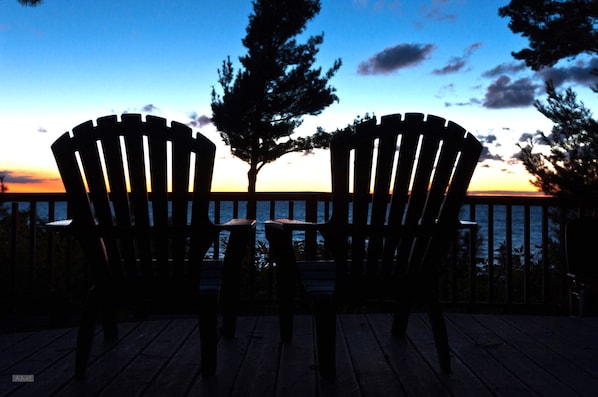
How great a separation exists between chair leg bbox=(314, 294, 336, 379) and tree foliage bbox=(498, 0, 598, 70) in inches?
318

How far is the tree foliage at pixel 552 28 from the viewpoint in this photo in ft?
27.3

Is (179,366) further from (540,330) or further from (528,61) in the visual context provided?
(528,61)

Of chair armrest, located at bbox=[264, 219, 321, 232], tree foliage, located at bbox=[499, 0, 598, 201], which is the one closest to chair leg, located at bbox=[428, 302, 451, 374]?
chair armrest, located at bbox=[264, 219, 321, 232]

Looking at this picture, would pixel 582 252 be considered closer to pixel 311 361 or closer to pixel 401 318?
pixel 401 318

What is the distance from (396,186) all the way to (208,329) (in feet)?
3.31

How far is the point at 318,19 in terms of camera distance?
62.0 feet

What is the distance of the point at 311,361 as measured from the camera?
230cm

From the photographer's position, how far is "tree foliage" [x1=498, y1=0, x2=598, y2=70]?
8328mm

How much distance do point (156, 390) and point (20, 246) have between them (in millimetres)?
3733

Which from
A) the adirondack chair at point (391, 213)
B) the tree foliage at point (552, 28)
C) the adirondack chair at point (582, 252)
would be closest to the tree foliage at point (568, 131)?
the tree foliage at point (552, 28)

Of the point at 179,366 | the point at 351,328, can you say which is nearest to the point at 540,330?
the point at 351,328

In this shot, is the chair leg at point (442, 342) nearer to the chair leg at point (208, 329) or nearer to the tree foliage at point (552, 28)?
the chair leg at point (208, 329)

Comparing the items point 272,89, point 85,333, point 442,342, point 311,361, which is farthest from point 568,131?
point 272,89

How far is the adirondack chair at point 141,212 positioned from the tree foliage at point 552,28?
27.0 ft
